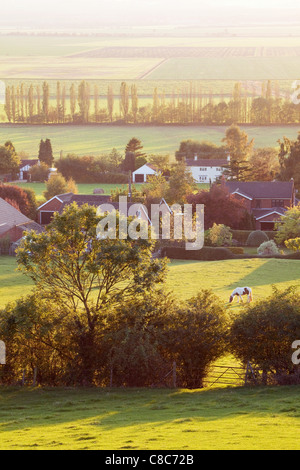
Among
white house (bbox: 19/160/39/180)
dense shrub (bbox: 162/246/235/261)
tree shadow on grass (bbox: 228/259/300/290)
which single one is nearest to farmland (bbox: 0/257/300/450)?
tree shadow on grass (bbox: 228/259/300/290)

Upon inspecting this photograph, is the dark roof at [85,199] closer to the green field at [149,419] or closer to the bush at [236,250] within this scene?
the bush at [236,250]

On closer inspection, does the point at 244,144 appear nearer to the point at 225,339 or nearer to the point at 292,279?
the point at 292,279

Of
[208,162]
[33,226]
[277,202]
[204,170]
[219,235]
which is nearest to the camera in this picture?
[219,235]

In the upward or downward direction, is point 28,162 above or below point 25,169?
above

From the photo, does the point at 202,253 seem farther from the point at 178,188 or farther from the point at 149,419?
the point at 149,419

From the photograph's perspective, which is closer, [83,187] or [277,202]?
[277,202]

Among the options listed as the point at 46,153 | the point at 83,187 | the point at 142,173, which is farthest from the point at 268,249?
the point at 46,153

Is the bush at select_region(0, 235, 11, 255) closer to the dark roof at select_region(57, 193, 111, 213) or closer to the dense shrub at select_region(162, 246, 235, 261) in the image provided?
the dark roof at select_region(57, 193, 111, 213)
